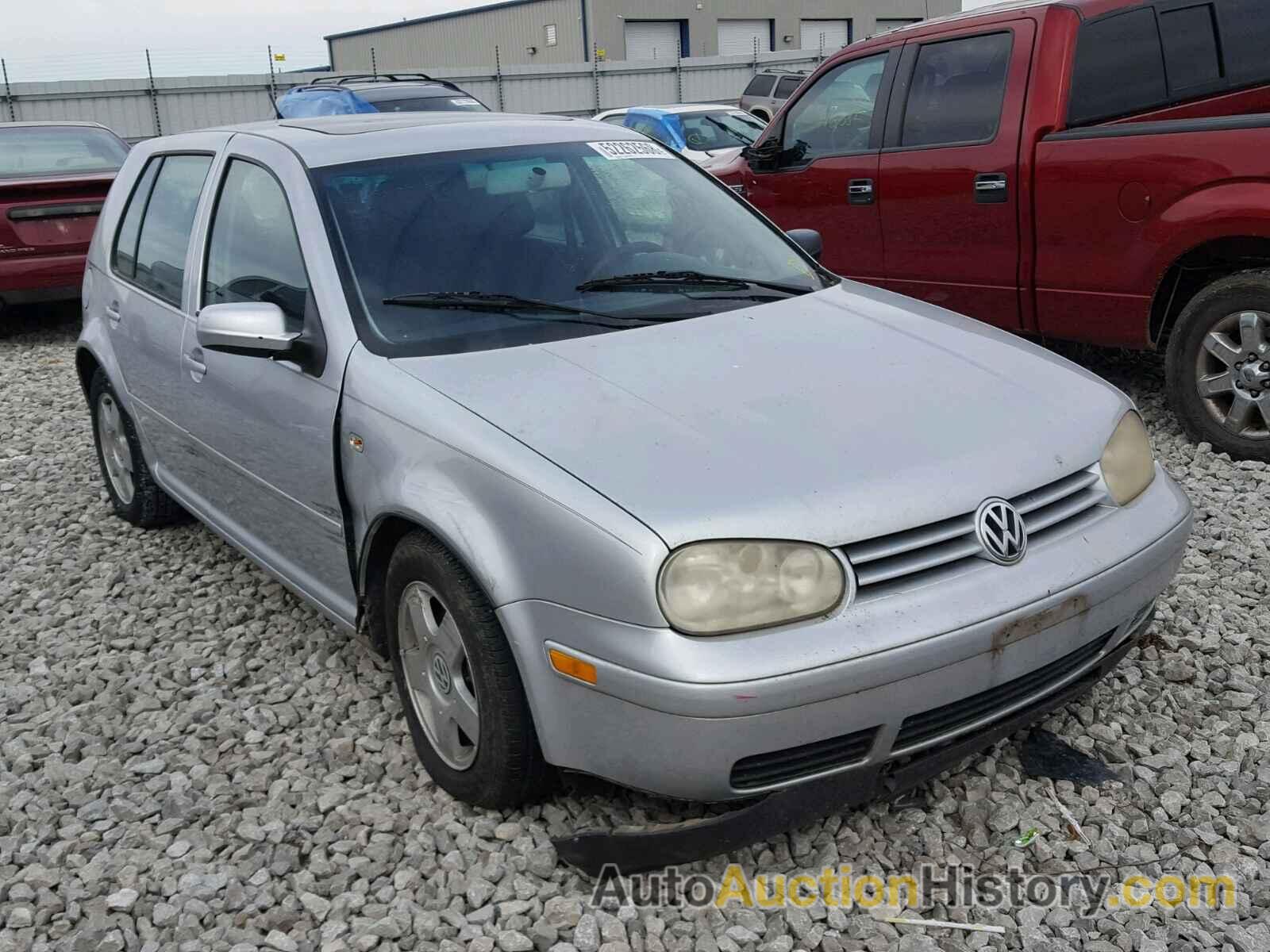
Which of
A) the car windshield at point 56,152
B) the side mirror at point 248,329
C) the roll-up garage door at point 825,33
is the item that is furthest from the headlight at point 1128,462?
the roll-up garage door at point 825,33

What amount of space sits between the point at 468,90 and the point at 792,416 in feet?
90.2

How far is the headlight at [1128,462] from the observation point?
2.84m

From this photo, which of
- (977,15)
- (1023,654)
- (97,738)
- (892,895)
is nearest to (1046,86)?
(977,15)

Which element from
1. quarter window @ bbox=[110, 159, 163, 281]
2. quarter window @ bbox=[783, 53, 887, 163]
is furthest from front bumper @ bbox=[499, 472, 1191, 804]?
quarter window @ bbox=[783, 53, 887, 163]

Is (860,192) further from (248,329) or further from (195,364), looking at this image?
(248,329)

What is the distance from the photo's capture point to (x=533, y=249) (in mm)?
3426

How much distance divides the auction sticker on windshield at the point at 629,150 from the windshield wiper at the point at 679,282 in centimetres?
61

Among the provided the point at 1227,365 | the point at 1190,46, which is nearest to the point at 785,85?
the point at 1190,46

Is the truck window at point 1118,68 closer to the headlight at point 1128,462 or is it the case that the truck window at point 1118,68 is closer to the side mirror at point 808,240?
the side mirror at point 808,240

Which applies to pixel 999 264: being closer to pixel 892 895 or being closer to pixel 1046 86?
pixel 1046 86

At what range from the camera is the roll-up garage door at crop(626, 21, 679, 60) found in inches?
1644

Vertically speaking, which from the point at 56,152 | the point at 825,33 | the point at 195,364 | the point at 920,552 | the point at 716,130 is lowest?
the point at 920,552

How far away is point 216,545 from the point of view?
16.2 ft

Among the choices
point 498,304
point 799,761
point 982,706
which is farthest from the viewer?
point 498,304
